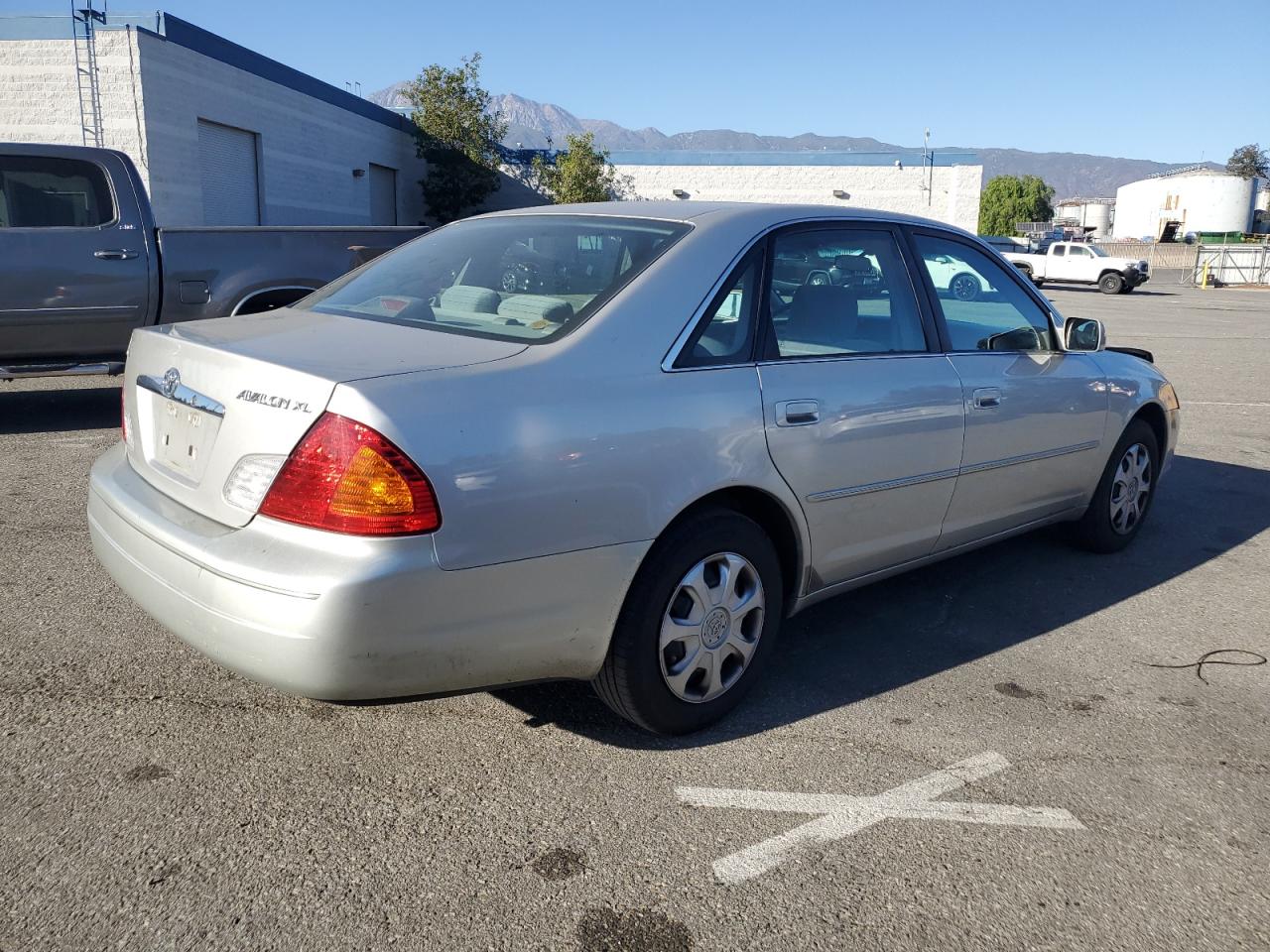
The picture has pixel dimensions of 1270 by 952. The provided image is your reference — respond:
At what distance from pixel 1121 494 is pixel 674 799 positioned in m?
3.29

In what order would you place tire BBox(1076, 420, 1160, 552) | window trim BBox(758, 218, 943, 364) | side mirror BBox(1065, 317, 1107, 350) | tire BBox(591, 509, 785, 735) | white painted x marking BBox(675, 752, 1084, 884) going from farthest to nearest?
tire BBox(1076, 420, 1160, 552) < side mirror BBox(1065, 317, 1107, 350) < window trim BBox(758, 218, 943, 364) < tire BBox(591, 509, 785, 735) < white painted x marking BBox(675, 752, 1084, 884)

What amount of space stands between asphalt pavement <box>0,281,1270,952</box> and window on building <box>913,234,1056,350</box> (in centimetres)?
112

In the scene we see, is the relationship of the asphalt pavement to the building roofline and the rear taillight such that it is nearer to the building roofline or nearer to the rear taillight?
the rear taillight

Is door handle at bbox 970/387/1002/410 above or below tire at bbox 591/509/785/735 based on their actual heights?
above

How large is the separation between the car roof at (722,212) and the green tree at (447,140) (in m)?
30.7

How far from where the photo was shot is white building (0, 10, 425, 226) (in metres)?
17.7

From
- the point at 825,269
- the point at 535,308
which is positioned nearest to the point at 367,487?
the point at 535,308

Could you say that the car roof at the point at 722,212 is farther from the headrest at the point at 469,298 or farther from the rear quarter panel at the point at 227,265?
the rear quarter panel at the point at 227,265

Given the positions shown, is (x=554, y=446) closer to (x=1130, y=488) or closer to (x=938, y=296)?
(x=938, y=296)

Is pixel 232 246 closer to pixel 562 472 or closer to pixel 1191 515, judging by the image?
pixel 562 472

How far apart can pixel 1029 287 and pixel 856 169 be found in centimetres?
3458

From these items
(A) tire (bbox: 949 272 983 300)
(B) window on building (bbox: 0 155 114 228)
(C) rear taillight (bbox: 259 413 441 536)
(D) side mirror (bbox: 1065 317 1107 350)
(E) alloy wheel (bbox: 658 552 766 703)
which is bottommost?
(E) alloy wheel (bbox: 658 552 766 703)

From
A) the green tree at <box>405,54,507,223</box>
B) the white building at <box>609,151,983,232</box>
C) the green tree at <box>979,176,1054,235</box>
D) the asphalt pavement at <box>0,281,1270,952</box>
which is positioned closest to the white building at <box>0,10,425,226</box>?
the green tree at <box>405,54,507,223</box>

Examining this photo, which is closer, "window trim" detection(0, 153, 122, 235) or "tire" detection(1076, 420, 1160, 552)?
"tire" detection(1076, 420, 1160, 552)
